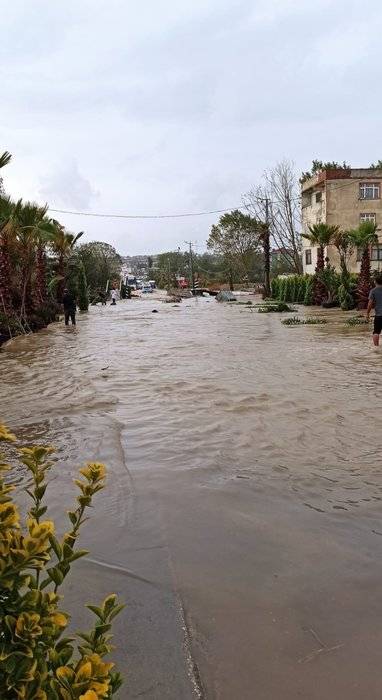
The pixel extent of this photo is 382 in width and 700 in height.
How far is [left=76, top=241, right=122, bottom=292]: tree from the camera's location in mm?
55719

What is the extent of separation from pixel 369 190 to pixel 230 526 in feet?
132

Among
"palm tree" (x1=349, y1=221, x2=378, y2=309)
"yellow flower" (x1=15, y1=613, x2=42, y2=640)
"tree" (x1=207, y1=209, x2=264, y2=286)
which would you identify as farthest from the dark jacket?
"tree" (x1=207, y1=209, x2=264, y2=286)

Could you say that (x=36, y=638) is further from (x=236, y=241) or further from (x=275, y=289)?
(x=236, y=241)

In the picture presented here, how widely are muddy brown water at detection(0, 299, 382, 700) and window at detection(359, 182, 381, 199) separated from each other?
3399 centimetres

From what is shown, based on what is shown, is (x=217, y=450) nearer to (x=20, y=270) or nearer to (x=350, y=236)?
(x=20, y=270)

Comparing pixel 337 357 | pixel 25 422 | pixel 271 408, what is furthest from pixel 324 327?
pixel 25 422

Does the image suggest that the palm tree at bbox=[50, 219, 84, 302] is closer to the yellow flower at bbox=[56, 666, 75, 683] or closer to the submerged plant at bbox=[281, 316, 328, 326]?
the submerged plant at bbox=[281, 316, 328, 326]

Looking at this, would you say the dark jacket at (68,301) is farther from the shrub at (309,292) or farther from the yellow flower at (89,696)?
the yellow flower at (89,696)

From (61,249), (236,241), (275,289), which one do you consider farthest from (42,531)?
(236,241)

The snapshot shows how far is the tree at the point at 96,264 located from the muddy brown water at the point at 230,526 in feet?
147

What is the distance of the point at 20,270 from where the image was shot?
21562 mm

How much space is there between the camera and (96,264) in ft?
193

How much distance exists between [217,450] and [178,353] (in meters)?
8.44

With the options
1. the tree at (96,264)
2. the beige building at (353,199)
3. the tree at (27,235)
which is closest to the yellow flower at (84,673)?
the tree at (27,235)
